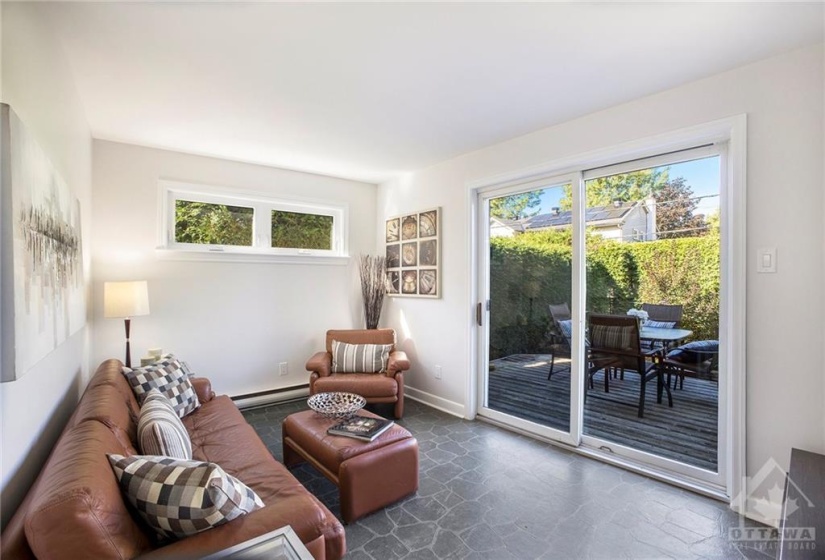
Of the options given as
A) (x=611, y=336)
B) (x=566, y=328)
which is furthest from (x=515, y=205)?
(x=611, y=336)

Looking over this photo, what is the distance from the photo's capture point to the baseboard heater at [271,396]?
151 inches

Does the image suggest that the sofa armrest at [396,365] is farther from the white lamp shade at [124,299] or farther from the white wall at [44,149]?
the white wall at [44,149]

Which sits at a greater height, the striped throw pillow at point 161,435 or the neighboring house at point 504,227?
the neighboring house at point 504,227

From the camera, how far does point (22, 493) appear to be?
1.33 meters

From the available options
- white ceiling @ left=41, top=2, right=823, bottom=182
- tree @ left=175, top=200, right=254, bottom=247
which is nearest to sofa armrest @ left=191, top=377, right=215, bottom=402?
tree @ left=175, top=200, right=254, bottom=247

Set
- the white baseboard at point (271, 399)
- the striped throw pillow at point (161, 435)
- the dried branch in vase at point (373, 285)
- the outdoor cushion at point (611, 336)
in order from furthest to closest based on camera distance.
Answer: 1. the dried branch in vase at point (373, 285)
2. the white baseboard at point (271, 399)
3. the outdoor cushion at point (611, 336)
4. the striped throw pillow at point (161, 435)

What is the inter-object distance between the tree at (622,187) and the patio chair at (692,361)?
40.8 inches

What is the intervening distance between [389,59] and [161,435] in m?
2.09

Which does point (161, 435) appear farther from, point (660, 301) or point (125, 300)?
point (660, 301)

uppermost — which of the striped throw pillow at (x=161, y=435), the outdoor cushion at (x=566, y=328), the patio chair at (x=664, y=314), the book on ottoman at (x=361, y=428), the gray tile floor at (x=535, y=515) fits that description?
the patio chair at (x=664, y=314)

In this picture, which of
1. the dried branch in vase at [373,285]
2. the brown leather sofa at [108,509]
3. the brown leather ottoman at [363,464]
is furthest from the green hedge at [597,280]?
the brown leather sofa at [108,509]

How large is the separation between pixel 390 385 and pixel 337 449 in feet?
4.45

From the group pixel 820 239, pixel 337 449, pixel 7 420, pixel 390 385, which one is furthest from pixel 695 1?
pixel 390 385

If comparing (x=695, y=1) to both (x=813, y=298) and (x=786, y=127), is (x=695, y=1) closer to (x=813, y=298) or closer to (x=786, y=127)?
(x=786, y=127)
